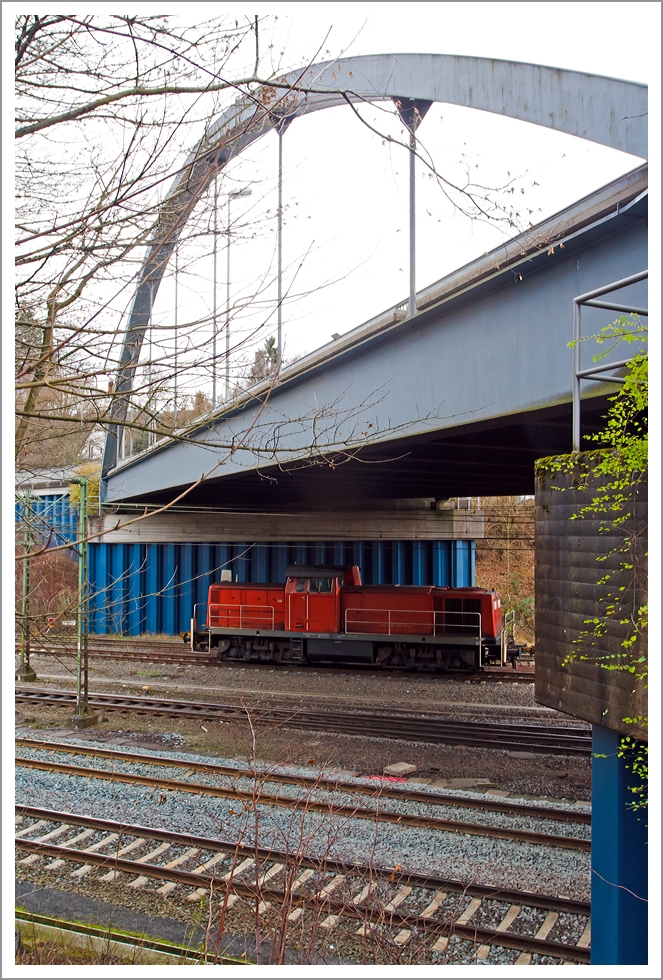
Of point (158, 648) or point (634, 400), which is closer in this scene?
point (634, 400)

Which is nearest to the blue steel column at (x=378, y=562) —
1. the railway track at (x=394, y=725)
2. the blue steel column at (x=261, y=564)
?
the blue steel column at (x=261, y=564)

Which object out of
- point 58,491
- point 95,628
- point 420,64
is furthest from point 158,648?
point 420,64

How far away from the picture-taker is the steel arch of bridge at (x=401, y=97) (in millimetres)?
4121

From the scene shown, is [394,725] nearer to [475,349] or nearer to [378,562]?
[475,349]

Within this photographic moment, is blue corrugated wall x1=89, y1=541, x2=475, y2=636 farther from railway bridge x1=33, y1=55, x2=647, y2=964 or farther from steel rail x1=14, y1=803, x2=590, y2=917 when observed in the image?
steel rail x1=14, y1=803, x2=590, y2=917

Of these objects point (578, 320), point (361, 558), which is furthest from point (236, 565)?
point (578, 320)

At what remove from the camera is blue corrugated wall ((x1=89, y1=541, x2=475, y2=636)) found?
2488 cm

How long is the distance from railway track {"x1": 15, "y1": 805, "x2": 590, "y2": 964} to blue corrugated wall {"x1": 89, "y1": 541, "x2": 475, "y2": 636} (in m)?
16.2

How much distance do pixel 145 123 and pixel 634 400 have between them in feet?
12.7

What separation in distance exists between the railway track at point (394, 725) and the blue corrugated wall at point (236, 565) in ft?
29.9

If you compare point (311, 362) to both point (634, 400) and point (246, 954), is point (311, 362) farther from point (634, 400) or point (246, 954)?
point (246, 954)

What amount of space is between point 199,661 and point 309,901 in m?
15.9

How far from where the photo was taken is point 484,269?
7.08 meters

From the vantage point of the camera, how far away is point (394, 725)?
13.7 m
